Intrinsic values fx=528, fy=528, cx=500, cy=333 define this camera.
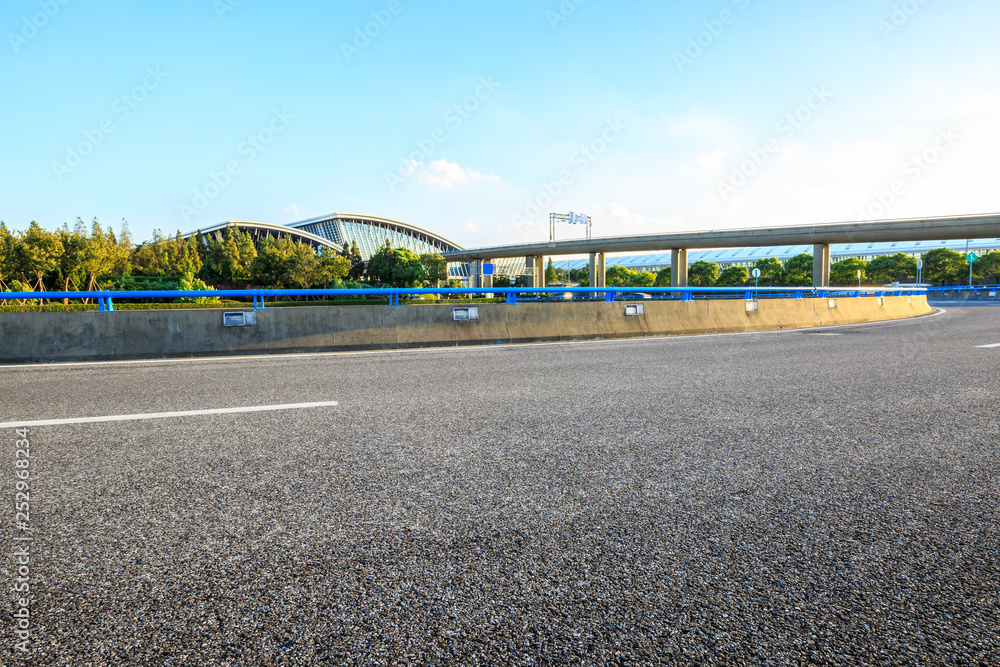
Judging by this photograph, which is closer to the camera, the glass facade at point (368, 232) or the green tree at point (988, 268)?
the green tree at point (988, 268)

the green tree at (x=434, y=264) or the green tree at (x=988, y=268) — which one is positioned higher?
the green tree at (x=434, y=264)

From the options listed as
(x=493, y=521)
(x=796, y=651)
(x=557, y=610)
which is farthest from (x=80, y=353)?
(x=796, y=651)

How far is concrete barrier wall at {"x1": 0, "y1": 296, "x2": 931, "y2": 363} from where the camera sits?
8562mm

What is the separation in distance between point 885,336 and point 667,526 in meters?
11.9

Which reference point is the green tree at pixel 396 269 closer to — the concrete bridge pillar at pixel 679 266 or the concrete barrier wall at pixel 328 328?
the concrete bridge pillar at pixel 679 266

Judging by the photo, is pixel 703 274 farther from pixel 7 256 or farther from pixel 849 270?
pixel 7 256

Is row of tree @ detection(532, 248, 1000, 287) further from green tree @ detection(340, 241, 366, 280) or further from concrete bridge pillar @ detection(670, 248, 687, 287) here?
green tree @ detection(340, 241, 366, 280)

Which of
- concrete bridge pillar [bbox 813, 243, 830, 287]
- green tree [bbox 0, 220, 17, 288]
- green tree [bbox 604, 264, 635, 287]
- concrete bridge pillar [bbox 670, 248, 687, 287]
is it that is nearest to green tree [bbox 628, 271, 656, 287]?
green tree [bbox 604, 264, 635, 287]

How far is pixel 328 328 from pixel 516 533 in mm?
8349

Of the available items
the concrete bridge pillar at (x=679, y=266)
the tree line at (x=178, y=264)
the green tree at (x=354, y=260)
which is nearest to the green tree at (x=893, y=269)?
the concrete bridge pillar at (x=679, y=266)

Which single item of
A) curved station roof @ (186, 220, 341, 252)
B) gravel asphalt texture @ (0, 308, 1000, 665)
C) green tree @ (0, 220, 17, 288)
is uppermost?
curved station roof @ (186, 220, 341, 252)

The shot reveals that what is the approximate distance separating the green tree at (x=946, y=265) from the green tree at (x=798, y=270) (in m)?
18.9

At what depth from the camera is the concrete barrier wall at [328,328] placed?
8.56 m

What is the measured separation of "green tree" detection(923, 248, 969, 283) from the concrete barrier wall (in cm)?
9020
